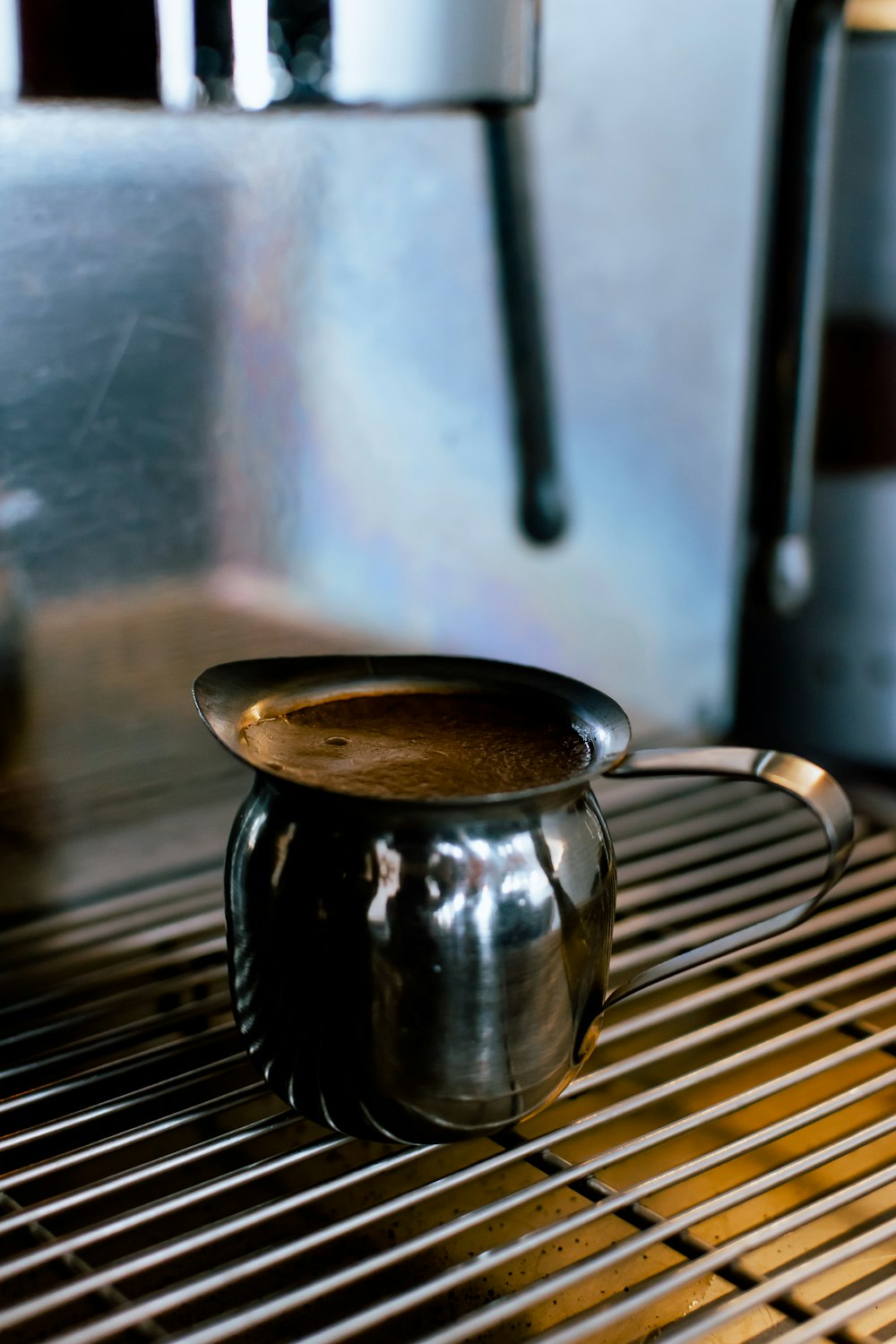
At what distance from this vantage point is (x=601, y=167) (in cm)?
82

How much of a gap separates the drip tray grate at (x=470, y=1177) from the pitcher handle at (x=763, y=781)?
6 centimetres

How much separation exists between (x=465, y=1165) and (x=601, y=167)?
583 mm

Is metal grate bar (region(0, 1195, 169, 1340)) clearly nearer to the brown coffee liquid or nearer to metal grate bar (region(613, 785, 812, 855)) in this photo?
the brown coffee liquid

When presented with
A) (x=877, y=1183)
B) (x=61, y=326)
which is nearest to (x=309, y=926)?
(x=877, y=1183)

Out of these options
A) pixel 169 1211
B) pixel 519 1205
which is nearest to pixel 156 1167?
pixel 169 1211

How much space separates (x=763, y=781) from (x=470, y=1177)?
0.17 metres

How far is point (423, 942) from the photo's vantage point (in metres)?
0.44

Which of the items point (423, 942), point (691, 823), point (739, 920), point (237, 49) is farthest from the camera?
point (691, 823)

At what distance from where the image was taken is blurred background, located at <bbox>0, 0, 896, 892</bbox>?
2.17 feet

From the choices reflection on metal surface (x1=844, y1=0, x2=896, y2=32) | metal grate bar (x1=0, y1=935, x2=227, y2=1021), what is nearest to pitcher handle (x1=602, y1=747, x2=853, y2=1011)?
metal grate bar (x1=0, y1=935, x2=227, y2=1021)

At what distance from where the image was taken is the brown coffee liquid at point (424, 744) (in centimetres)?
46

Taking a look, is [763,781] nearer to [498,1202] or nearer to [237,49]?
[498,1202]

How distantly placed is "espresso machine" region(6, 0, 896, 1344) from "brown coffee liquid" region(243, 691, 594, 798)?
0.13 feet

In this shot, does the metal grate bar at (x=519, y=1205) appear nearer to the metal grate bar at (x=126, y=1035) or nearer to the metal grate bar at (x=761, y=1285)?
the metal grate bar at (x=761, y=1285)
